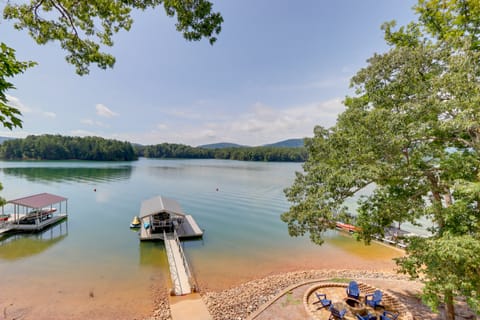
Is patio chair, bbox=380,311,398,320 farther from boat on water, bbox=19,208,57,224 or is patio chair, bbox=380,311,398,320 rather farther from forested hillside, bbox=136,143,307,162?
forested hillside, bbox=136,143,307,162

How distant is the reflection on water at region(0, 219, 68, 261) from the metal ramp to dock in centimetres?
782

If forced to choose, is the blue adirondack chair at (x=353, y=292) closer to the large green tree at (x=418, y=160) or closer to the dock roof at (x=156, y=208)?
the large green tree at (x=418, y=160)

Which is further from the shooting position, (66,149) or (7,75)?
(66,149)

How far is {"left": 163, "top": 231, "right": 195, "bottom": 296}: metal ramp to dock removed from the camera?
26.7 feet

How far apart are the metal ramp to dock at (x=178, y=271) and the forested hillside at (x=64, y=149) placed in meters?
80.1

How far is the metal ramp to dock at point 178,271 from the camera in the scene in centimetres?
814

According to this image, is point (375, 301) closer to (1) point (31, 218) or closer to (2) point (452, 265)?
(2) point (452, 265)

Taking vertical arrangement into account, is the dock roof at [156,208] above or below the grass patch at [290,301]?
above

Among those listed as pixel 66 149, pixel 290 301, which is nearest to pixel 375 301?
pixel 290 301

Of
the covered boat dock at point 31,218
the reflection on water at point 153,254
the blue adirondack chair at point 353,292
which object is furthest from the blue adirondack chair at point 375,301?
the covered boat dock at point 31,218

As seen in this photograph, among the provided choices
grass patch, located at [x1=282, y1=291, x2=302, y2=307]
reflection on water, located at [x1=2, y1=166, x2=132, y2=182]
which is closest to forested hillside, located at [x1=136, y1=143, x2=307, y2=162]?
reflection on water, located at [x1=2, y1=166, x2=132, y2=182]

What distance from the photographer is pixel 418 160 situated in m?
4.72

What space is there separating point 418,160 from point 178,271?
961 centimetres

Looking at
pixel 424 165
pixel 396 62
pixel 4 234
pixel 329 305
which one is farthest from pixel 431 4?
pixel 4 234
